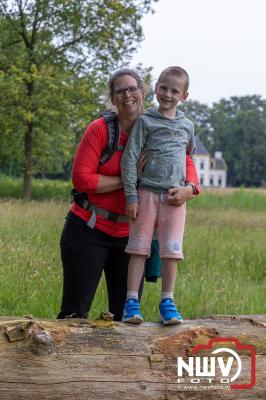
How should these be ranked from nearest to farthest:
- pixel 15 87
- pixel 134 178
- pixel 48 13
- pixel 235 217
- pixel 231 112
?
pixel 134 178
pixel 235 217
pixel 15 87
pixel 48 13
pixel 231 112

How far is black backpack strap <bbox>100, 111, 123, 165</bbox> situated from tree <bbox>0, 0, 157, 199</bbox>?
52.6 ft

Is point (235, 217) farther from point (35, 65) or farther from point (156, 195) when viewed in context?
point (156, 195)

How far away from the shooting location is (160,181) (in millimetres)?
3908

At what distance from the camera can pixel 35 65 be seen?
2017cm

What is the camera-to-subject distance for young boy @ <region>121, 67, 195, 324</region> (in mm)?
3855

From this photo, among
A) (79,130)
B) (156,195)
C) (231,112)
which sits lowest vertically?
(156,195)

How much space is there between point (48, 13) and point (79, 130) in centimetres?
404

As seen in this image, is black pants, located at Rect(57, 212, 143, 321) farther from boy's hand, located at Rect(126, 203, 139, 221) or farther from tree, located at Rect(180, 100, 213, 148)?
tree, located at Rect(180, 100, 213, 148)

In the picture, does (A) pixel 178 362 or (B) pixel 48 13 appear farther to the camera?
(B) pixel 48 13

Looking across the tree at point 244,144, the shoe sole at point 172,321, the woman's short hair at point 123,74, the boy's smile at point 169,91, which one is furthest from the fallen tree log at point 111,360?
the tree at point 244,144

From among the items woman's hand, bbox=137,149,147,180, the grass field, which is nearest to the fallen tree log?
woman's hand, bbox=137,149,147,180

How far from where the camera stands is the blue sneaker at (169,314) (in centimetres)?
379

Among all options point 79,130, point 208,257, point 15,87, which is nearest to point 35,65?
point 15,87

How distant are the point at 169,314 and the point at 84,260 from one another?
25.4 inches
